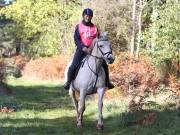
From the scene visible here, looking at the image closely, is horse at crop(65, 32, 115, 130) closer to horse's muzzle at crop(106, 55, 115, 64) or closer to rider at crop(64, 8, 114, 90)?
rider at crop(64, 8, 114, 90)

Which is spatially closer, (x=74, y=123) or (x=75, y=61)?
(x=75, y=61)

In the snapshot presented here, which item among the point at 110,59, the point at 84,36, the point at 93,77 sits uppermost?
the point at 84,36

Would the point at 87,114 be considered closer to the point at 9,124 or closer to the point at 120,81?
the point at 9,124

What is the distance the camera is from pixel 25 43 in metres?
59.8

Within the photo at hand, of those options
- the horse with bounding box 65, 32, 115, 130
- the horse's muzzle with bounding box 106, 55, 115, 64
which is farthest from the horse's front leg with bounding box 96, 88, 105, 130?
the horse's muzzle with bounding box 106, 55, 115, 64

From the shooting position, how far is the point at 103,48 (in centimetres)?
1208

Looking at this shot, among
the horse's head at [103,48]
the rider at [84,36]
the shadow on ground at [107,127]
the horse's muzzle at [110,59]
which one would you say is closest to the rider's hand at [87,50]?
the rider at [84,36]

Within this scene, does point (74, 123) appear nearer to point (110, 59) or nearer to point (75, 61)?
point (75, 61)

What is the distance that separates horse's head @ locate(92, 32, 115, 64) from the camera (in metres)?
11.8

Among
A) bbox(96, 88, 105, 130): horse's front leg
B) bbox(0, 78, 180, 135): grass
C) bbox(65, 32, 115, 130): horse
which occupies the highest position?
bbox(65, 32, 115, 130): horse

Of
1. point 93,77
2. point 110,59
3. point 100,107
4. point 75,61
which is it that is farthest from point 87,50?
point 100,107

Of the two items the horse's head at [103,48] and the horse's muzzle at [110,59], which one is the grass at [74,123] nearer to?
the horse's muzzle at [110,59]

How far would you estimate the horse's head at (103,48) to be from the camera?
1184cm

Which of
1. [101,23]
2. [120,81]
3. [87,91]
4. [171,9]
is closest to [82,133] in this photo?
[87,91]
